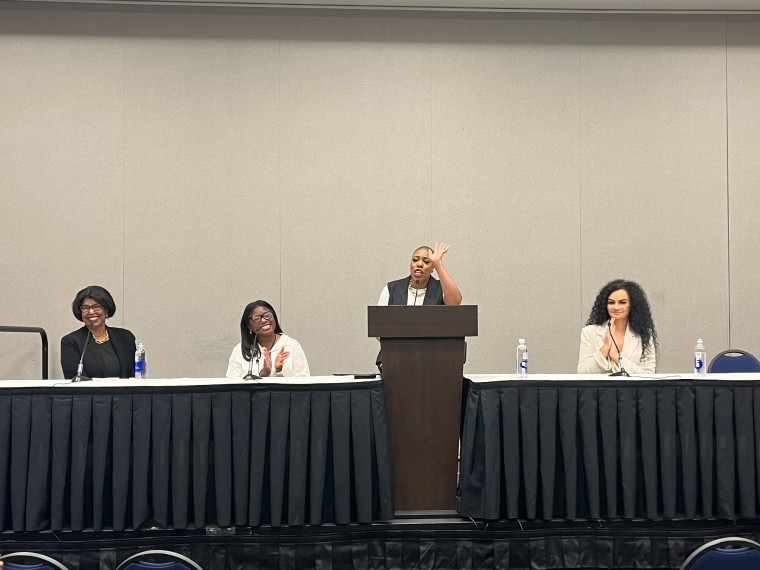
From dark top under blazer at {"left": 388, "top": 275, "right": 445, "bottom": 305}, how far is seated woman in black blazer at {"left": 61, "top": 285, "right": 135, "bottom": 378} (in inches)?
68.8

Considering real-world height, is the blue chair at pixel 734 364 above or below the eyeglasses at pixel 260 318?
below

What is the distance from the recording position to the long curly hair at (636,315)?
195 inches

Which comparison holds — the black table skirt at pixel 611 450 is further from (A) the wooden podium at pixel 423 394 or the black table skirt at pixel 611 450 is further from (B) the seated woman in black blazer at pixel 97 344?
(B) the seated woman in black blazer at pixel 97 344

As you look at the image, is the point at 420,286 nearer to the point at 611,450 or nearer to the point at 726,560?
the point at 611,450

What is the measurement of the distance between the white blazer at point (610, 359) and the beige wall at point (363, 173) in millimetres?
1991

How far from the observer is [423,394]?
4062 mm

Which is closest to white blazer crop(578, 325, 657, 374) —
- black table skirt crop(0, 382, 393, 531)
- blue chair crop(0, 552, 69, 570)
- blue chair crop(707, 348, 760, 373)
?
blue chair crop(707, 348, 760, 373)

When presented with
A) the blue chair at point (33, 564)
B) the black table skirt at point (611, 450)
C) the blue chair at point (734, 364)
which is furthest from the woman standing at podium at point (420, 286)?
the blue chair at point (33, 564)

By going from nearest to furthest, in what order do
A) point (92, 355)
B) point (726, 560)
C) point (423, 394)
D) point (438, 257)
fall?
point (726, 560) < point (423, 394) < point (438, 257) < point (92, 355)

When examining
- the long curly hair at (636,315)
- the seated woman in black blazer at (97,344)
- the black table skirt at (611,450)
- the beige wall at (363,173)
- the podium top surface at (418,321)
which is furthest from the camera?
the beige wall at (363,173)

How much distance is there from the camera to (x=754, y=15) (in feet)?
23.0

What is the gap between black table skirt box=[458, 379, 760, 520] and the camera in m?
3.93

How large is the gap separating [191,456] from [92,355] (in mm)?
1642

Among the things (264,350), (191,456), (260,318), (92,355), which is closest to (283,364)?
(264,350)
